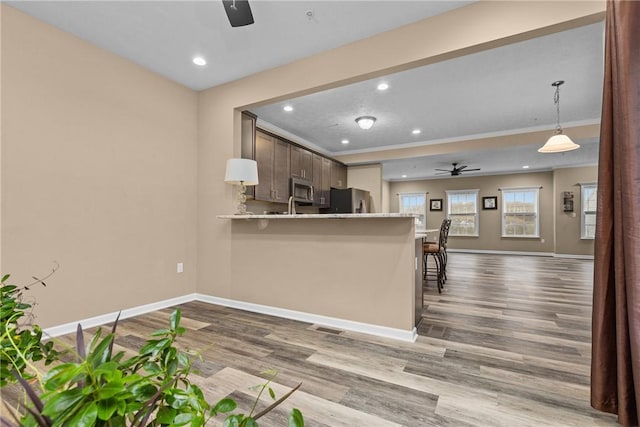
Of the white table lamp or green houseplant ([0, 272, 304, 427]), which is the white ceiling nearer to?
the white table lamp

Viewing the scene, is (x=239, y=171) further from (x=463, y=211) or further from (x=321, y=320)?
(x=463, y=211)

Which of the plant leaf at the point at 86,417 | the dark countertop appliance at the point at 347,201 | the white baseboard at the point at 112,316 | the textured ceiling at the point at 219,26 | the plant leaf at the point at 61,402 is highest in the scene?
the textured ceiling at the point at 219,26

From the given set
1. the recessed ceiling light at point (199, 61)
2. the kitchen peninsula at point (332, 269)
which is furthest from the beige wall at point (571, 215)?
the recessed ceiling light at point (199, 61)

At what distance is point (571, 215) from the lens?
831 cm

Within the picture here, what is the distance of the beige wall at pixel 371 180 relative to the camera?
23.2ft

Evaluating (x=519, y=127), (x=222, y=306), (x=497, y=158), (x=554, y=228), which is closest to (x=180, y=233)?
(x=222, y=306)

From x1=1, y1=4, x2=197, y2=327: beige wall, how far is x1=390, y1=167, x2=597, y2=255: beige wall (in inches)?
348

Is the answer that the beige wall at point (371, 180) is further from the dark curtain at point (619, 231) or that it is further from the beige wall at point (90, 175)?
the dark curtain at point (619, 231)

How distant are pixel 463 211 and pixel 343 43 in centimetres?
876

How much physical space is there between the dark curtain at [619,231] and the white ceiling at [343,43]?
128cm

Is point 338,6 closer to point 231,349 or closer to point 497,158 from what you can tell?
point 231,349

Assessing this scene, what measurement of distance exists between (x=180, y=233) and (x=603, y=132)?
150 inches

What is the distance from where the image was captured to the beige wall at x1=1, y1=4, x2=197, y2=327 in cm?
234

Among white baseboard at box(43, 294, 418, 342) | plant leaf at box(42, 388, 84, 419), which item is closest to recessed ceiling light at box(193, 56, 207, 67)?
white baseboard at box(43, 294, 418, 342)
